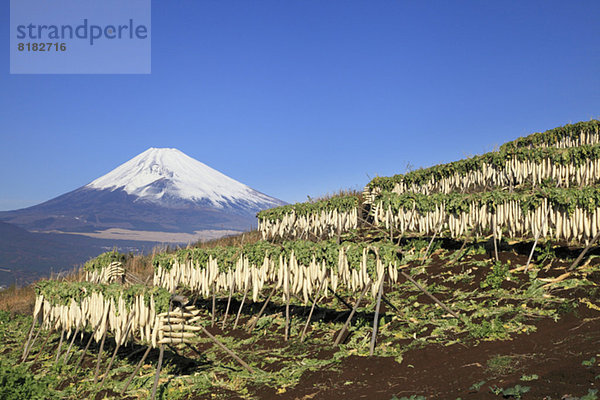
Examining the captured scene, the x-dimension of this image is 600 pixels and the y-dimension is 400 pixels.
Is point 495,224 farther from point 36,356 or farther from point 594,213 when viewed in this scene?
point 36,356

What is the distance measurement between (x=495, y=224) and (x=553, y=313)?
5054 millimetres

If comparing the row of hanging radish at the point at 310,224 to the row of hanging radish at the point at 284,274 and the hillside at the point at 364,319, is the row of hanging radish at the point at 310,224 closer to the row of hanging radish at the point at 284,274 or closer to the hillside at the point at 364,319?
the hillside at the point at 364,319

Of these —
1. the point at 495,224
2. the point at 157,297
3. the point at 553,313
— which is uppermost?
the point at 495,224

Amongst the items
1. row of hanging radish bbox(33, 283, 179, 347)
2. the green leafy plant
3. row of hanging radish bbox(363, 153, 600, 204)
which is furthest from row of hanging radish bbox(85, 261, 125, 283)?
row of hanging radish bbox(363, 153, 600, 204)

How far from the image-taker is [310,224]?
77.8 feet

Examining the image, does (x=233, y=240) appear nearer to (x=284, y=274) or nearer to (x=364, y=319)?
(x=284, y=274)

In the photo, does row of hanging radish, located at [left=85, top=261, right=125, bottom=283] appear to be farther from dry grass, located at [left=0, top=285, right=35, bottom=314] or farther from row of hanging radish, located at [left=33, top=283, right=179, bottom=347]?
dry grass, located at [left=0, top=285, right=35, bottom=314]

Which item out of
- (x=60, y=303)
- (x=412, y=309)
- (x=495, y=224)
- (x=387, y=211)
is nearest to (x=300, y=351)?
(x=412, y=309)

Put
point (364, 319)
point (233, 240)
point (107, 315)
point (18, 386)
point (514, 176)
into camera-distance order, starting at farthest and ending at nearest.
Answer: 1. point (233, 240)
2. point (514, 176)
3. point (364, 319)
4. point (107, 315)
5. point (18, 386)

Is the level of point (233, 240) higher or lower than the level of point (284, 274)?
lower

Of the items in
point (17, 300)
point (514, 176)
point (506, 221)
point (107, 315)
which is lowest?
point (17, 300)

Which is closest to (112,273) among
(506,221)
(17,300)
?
(506,221)

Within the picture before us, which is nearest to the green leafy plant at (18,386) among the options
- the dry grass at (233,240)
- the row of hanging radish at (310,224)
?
the row of hanging radish at (310,224)

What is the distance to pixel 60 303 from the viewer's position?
12.0m
